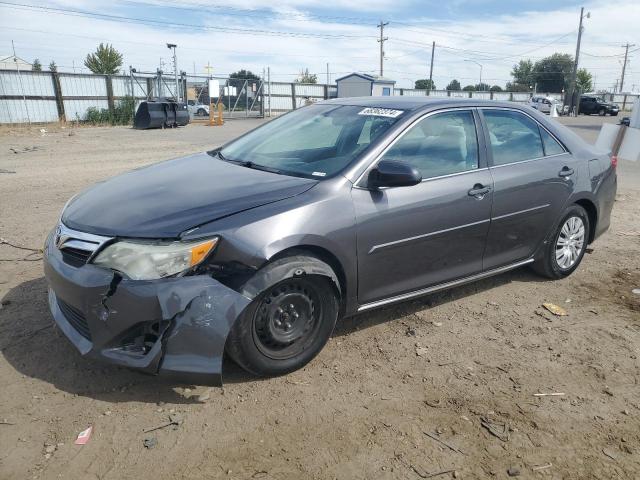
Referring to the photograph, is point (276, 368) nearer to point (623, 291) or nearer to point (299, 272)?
point (299, 272)

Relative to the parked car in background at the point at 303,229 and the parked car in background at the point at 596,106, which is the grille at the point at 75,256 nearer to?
the parked car in background at the point at 303,229

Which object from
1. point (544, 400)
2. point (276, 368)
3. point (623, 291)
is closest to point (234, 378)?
point (276, 368)

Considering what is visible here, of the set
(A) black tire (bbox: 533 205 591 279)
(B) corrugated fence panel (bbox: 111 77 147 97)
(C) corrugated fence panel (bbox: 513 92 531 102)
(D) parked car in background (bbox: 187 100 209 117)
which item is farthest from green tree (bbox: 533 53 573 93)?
(A) black tire (bbox: 533 205 591 279)

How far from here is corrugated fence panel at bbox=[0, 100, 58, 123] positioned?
70.0 ft

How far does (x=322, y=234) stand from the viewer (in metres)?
3.16

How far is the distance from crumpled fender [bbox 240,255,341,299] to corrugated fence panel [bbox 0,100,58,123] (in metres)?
22.7

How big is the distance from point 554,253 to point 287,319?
114 inches

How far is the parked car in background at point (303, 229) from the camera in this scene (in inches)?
110

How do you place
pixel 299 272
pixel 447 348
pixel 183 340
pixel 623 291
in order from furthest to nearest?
pixel 623 291, pixel 447 348, pixel 299 272, pixel 183 340

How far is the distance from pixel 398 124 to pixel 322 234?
1.11 m

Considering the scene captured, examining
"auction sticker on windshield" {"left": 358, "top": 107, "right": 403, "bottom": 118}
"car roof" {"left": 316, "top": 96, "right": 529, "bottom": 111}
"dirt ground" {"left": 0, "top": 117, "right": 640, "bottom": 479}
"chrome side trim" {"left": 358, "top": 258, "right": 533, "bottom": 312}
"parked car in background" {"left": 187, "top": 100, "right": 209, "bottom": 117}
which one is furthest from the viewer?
"parked car in background" {"left": 187, "top": 100, "right": 209, "bottom": 117}

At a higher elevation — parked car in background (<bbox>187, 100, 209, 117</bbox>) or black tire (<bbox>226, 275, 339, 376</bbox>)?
black tire (<bbox>226, 275, 339, 376</bbox>)

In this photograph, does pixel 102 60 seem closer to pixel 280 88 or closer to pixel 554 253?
pixel 280 88

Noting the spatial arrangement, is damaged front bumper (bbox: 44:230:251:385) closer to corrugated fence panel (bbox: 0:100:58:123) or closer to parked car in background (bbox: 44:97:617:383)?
parked car in background (bbox: 44:97:617:383)
